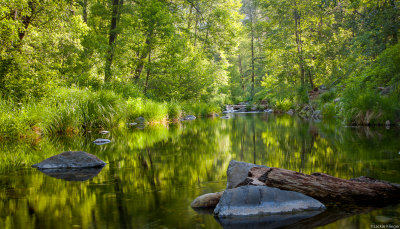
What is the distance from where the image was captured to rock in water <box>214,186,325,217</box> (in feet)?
8.42

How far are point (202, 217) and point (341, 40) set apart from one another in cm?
2216

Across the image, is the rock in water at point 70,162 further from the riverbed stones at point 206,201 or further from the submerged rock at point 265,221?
the submerged rock at point 265,221

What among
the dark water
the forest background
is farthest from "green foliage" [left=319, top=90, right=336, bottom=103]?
the dark water

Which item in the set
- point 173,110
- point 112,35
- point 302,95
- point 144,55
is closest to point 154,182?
point 173,110

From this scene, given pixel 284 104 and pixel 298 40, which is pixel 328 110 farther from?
pixel 298 40

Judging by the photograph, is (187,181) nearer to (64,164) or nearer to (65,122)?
(64,164)

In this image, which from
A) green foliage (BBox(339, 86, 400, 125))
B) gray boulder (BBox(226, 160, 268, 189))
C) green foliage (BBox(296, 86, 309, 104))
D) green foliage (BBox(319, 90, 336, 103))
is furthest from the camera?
green foliage (BBox(296, 86, 309, 104))

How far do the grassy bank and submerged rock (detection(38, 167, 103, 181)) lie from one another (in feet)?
13.8

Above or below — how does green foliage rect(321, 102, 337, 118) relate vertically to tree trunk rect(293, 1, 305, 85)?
below

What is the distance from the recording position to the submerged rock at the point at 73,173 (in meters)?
4.09

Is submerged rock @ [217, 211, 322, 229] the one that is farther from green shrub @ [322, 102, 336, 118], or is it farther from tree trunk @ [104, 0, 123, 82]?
green shrub @ [322, 102, 336, 118]

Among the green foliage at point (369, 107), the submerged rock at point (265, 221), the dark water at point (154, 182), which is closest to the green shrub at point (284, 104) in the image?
the green foliage at point (369, 107)

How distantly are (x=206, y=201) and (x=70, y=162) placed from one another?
113 inches

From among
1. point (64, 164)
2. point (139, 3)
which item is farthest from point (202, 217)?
point (139, 3)
